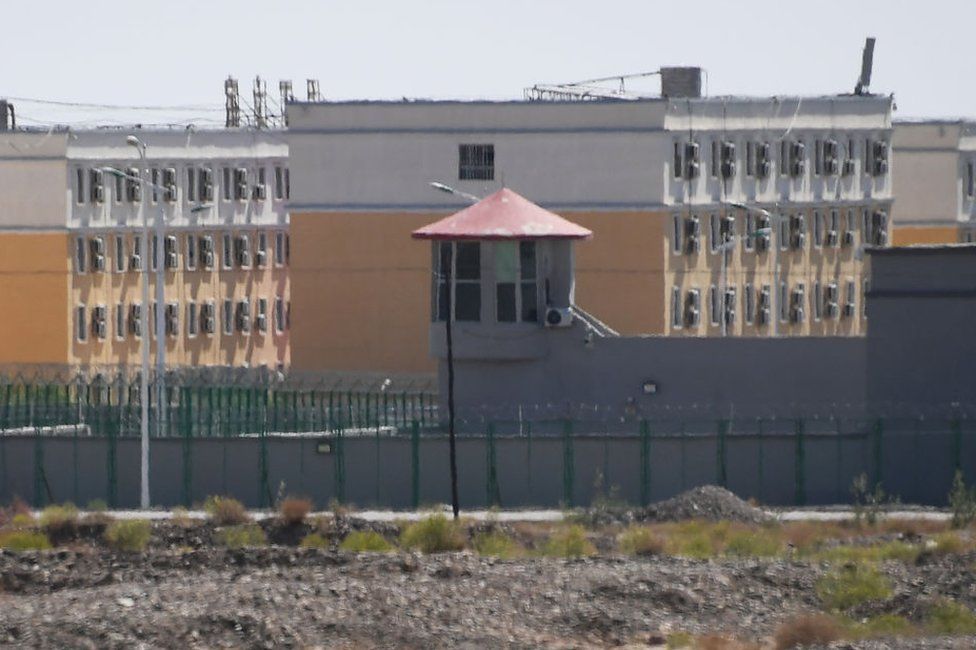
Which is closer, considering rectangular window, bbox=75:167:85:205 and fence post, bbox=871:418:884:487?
fence post, bbox=871:418:884:487

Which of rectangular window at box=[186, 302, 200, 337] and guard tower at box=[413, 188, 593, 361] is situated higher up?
guard tower at box=[413, 188, 593, 361]

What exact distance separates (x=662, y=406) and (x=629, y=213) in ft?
80.4

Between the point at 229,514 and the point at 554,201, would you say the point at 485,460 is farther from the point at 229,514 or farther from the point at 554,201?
the point at 554,201

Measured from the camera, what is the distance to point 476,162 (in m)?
80.6

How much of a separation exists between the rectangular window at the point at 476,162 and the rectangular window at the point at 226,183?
19.1 meters

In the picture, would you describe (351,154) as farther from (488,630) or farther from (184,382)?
(488,630)

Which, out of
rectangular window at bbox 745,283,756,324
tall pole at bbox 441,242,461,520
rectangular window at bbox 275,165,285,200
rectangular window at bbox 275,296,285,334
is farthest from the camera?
rectangular window at bbox 275,296,285,334

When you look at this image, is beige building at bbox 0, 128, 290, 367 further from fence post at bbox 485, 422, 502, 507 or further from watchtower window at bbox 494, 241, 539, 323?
fence post at bbox 485, 422, 502, 507

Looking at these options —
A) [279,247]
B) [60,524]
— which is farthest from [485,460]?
[279,247]

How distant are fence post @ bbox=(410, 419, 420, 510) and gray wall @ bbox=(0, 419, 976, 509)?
60 mm

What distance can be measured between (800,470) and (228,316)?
50449 mm

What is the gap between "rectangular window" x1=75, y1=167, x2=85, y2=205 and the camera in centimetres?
9269

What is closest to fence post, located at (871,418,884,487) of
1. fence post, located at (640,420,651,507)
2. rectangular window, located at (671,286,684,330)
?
fence post, located at (640,420,651,507)

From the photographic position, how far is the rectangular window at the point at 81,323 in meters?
91.4
